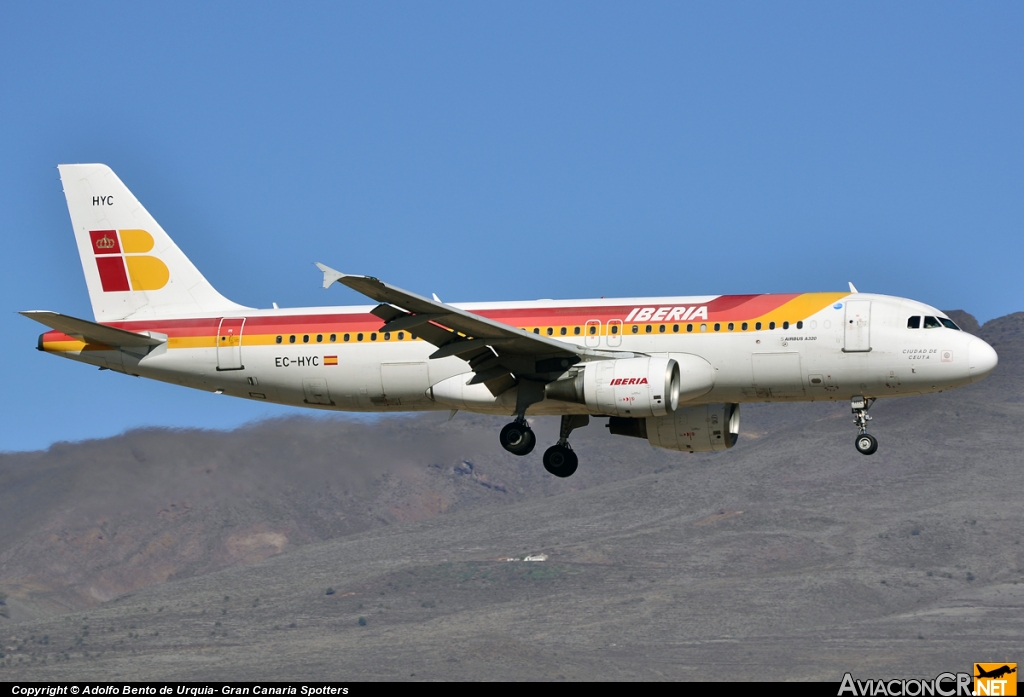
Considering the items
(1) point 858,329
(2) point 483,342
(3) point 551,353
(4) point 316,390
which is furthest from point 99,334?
(1) point 858,329

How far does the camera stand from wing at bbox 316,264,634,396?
4072 centimetres

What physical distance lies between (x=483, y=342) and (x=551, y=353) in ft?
6.79

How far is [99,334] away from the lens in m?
47.2

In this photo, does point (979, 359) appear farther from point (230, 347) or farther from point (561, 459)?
point (230, 347)

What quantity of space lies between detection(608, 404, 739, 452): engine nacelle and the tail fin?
14.7 meters

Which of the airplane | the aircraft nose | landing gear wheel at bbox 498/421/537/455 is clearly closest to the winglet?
the airplane

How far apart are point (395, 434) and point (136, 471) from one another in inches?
943

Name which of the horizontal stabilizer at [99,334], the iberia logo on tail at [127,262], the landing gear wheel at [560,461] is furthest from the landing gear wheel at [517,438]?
the iberia logo on tail at [127,262]

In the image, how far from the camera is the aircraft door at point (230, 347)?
47062 millimetres

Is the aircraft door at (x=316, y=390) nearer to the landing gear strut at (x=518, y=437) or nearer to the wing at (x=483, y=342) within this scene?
the wing at (x=483, y=342)

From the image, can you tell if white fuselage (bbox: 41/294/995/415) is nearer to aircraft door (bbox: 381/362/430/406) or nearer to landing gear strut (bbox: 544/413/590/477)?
aircraft door (bbox: 381/362/430/406)

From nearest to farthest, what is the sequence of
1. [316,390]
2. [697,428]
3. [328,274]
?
[328,274] → [697,428] → [316,390]

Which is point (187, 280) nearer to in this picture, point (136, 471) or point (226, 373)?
point (226, 373)

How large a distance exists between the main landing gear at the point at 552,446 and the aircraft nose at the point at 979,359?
11883 millimetres
